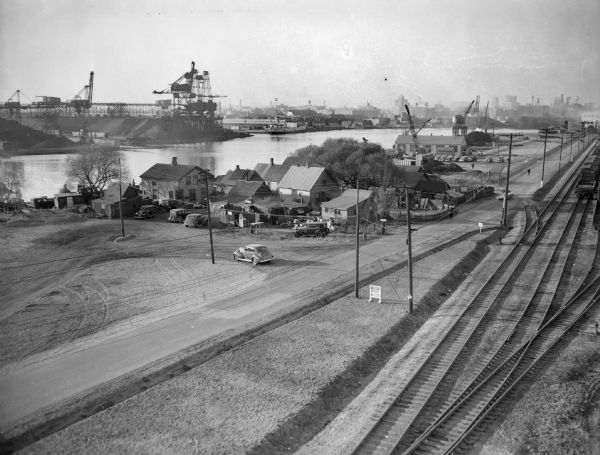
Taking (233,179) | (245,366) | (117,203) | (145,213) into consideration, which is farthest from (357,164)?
(245,366)

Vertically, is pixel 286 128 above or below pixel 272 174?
above

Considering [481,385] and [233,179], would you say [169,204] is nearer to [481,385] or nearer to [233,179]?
[233,179]

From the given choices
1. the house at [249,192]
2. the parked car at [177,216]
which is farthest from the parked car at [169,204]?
the parked car at [177,216]

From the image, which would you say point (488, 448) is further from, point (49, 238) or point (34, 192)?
point (34, 192)

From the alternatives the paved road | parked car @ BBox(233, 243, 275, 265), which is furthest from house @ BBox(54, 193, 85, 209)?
the paved road

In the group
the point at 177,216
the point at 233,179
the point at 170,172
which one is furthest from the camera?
the point at 233,179

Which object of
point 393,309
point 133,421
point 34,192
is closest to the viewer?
point 133,421

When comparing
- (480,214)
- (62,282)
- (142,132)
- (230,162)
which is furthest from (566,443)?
(142,132)
